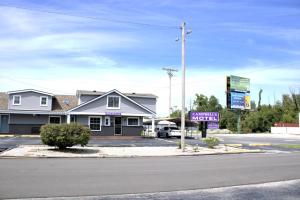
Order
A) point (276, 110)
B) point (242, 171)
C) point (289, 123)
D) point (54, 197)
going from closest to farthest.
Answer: point (54, 197)
point (242, 171)
point (289, 123)
point (276, 110)

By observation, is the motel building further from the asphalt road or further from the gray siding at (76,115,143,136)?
the asphalt road

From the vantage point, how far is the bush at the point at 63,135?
22.4m

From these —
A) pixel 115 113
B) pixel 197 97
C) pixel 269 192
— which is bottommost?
pixel 269 192

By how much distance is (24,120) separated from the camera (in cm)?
4253

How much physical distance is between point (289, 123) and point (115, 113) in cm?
5218

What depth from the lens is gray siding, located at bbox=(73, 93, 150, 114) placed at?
41.4 metres

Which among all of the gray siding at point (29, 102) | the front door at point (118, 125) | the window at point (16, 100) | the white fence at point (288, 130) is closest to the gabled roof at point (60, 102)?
the gray siding at point (29, 102)

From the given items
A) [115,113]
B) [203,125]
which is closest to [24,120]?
[115,113]

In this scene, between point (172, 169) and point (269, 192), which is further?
point (172, 169)

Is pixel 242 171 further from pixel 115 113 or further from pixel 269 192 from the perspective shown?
pixel 115 113

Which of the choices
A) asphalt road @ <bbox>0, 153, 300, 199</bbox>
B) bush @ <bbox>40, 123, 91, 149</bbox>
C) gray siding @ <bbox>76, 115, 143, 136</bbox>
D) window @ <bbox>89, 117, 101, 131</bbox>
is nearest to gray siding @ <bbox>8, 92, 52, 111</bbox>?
gray siding @ <bbox>76, 115, 143, 136</bbox>

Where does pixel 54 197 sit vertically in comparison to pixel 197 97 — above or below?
below

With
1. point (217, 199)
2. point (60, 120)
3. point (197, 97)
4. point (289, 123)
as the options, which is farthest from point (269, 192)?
point (197, 97)

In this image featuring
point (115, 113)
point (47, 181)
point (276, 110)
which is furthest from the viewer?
point (276, 110)
